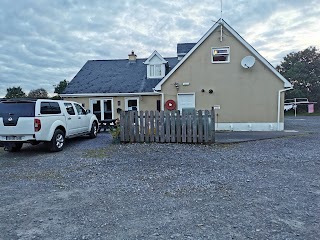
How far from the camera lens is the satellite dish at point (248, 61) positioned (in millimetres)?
14180

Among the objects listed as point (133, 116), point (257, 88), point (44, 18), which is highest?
point (44, 18)

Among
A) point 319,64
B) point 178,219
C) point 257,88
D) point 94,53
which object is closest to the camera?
point 178,219

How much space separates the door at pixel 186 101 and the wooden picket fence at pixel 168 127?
532 centimetres

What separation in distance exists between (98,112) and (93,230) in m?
16.3

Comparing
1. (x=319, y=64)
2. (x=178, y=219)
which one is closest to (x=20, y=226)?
(x=178, y=219)

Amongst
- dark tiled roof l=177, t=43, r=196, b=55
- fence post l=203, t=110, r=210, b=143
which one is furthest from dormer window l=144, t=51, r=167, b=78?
fence post l=203, t=110, r=210, b=143

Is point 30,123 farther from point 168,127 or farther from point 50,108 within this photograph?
point 168,127

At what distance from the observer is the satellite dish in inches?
558

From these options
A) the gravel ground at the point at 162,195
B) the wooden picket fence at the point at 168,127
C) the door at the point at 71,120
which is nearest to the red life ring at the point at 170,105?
the wooden picket fence at the point at 168,127

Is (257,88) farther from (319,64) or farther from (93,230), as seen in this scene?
(319,64)

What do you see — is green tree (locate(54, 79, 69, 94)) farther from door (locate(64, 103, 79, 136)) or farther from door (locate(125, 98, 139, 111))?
door (locate(64, 103, 79, 136))

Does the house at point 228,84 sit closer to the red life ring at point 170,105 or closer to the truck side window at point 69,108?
the red life ring at point 170,105

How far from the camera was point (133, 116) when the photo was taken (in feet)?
33.9

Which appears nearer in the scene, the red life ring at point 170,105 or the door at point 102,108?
the red life ring at point 170,105
